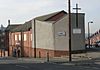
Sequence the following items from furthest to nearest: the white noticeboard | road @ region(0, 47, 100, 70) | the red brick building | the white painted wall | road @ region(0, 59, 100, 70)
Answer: the red brick building → the white noticeboard → the white painted wall → road @ region(0, 47, 100, 70) → road @ region(0, 59, 100, 70)

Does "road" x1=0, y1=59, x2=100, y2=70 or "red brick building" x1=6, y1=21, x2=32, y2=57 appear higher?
"red brick building" x1=6, y1=21, x2=32, y2=57

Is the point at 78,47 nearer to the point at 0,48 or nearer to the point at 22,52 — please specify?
the point at 22,52

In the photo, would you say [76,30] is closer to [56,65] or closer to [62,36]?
[62,36]

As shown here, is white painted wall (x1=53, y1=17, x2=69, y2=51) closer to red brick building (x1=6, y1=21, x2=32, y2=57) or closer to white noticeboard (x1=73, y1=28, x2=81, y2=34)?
white noticeboard (x1=73, y1=28, x2=81, y2=34)

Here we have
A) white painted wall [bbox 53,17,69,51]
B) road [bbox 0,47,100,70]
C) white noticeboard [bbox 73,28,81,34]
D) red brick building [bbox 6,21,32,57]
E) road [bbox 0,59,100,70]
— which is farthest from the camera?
red brick building [bbox 6,21,32,57]

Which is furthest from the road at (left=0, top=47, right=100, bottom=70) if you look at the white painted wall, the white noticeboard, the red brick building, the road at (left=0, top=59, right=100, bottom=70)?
the red brick building

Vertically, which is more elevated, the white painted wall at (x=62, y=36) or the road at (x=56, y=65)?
the white painted wall at (x=62, y=36)

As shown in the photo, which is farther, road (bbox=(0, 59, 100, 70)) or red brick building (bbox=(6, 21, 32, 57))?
red brick building (bbox=(6, 21, 32, 57))

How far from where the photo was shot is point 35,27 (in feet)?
205

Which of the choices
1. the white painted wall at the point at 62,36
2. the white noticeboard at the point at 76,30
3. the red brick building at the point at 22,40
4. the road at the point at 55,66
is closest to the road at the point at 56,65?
the road at the point at 55,66

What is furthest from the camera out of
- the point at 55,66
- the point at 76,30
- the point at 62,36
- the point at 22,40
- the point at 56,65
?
the point at 22,40

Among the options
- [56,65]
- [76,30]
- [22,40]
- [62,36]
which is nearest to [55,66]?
[56,65]

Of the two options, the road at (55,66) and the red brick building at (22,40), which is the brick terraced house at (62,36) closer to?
the red brick building at (22,40)

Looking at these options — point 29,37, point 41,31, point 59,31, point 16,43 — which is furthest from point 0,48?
point 59,31
